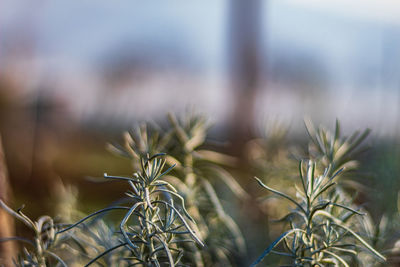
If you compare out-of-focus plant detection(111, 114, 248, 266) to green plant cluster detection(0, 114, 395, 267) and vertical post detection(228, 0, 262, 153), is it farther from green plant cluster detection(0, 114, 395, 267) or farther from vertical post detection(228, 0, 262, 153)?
vertical post detection(228, 0, 262, 153)

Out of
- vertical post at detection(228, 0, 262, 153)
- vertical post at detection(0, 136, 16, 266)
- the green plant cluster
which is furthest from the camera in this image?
vertical post at detection(228, 0, 262, 153)

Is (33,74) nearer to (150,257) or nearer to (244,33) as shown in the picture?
(244,33)

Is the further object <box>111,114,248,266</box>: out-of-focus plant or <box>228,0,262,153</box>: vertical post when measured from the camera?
<box>228,0,262,153</box>: vertical post

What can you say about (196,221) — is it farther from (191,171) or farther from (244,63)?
(244,63)

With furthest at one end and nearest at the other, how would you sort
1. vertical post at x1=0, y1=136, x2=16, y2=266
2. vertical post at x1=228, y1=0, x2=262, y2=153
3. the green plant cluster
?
1. vertical post at x1=228, y1=0, x2=262, y2=153
2. vertical post at x1=0, y1=136, x2=16, y2=266
3. the green plant cluster

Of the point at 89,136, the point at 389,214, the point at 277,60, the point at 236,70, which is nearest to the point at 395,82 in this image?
the point at 389,214

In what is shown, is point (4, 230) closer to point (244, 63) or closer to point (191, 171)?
point (191, 171)

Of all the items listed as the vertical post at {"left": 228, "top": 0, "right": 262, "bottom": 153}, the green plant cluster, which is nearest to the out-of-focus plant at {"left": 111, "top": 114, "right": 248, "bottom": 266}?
the green plant cluster

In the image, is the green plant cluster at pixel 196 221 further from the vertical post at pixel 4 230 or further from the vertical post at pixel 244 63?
the vertical post at pixel 244 63

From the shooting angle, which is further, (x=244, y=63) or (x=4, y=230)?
(x=244, y=63)

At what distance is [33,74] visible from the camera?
3.92ft

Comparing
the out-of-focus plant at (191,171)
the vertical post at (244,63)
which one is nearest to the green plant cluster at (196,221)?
the out-of-focus plant at (191,171)

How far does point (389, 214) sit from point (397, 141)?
0.47ft

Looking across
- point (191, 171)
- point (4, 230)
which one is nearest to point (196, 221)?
point (191, 171)
